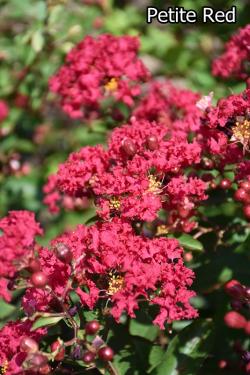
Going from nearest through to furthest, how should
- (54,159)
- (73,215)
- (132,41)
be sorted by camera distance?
(132,41)
(73,215)
(54,159)

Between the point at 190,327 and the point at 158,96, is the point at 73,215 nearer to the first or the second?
the point at 158,96

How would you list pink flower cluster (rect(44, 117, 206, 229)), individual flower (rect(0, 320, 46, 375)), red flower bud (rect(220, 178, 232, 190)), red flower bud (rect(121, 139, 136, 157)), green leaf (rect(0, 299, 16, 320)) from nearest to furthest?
individual flower (rect(0, 320, 46, 375))
pink flower cluster (rect(44, 117, 206, 229))
red flower bud (rect(121, 139, 136, 157))
red flower bud (rect(220, 178, 232, 190))
green leaf (rect(0, 299, 16, 320))

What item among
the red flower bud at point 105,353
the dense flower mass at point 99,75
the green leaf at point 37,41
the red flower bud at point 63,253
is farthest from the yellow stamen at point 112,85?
the red flower bud at point 105,353

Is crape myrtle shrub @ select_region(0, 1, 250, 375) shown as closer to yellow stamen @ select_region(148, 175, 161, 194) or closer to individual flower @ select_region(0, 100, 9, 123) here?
yellow stamen @ select_region(148, 175, 161, 194)

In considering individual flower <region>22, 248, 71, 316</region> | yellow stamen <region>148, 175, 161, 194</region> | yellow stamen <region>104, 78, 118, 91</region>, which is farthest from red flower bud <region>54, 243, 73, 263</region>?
yellow stamen <region>104, 78, 118, 91</region>

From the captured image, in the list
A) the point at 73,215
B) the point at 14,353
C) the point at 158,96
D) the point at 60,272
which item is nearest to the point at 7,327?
the point at 14,353

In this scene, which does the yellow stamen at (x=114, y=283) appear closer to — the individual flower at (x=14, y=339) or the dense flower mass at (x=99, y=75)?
the individual flower at (x=14, y=339)

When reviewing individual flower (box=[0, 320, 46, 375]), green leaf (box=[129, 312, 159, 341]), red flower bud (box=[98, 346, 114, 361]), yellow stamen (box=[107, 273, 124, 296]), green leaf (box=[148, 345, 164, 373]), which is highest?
yellow stamen (box=[107, 273, 124, 296])

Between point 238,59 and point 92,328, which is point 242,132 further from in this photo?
point 92,328
